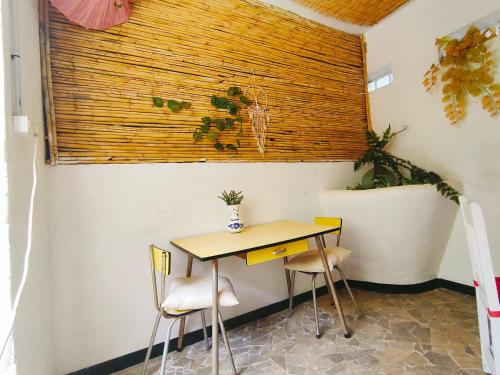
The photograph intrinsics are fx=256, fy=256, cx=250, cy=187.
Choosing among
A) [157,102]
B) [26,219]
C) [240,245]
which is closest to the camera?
[26,219]

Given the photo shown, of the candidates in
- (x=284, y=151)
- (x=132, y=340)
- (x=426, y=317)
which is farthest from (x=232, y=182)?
(x=426, y=317)

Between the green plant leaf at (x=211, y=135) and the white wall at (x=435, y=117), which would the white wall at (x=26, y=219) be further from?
the white wall at (x=435, y=117)

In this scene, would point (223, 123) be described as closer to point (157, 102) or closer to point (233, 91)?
point (233, 91)

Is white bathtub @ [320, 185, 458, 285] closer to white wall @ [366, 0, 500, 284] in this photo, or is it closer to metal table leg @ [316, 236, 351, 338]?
white wall @ [366, 0, 500, 284]

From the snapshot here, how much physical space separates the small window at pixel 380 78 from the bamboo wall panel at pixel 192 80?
0.74 feet

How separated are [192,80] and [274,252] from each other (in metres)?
1.40

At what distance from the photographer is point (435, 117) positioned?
2.37 m

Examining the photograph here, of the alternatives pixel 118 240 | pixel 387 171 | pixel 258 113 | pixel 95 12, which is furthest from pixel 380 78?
pixel 118 240

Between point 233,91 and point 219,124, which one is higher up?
point 233,91

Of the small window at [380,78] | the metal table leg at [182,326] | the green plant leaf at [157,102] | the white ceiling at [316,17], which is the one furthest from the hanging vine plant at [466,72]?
the metal table leg at [182,326]

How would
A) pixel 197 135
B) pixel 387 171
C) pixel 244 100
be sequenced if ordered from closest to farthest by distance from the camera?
pixel 197 135
pixel 244 100
pixel 387 171

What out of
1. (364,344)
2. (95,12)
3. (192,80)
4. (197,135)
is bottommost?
(364,344)

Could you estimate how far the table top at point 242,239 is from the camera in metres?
1.38

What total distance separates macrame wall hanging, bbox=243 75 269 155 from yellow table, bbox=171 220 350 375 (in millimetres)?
778
